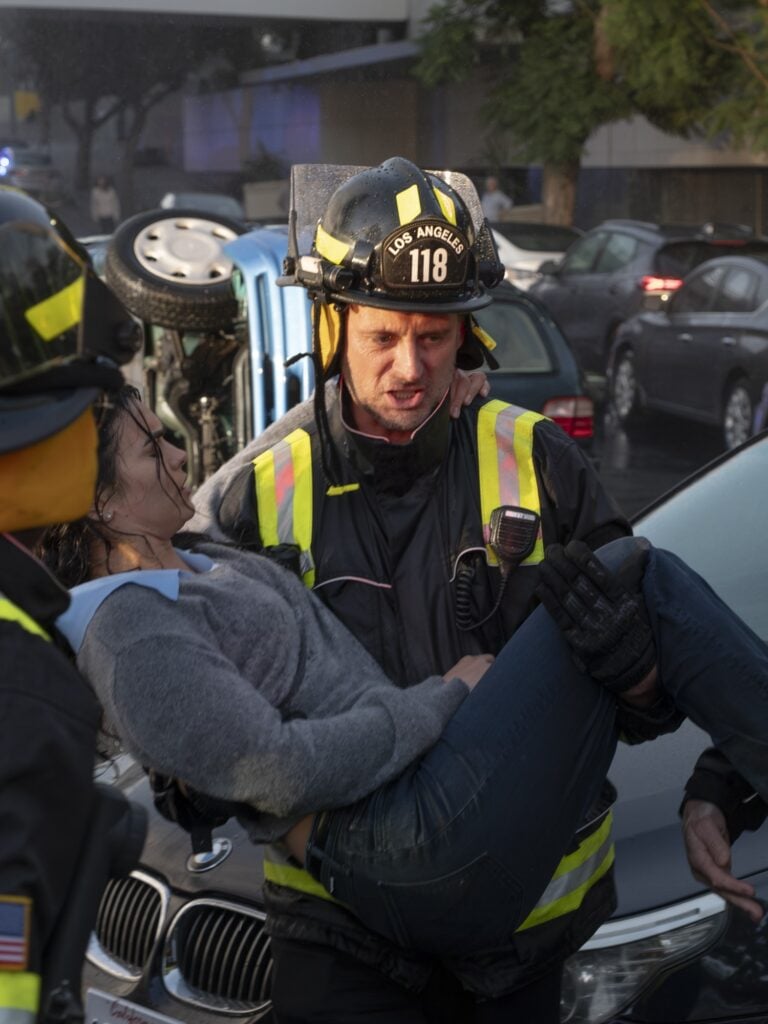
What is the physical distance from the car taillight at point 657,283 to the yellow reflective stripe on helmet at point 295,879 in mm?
13135

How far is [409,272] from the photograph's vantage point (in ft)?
8.67

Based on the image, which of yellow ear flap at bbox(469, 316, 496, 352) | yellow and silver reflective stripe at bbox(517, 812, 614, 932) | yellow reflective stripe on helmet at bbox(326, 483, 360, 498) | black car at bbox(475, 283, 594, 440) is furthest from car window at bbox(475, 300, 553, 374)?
yellow and silver reflective stripe at bbox(517, 812, 614, 932)

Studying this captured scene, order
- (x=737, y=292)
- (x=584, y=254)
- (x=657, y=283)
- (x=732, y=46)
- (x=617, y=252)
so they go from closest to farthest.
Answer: (x=737, y=292)
(x=657, y=283)
(x=617, y=252)
(x=584, y=254)
(x=732, y=46)

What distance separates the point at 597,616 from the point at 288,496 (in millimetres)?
617

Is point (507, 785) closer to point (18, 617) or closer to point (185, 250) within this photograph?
point (18, 617)

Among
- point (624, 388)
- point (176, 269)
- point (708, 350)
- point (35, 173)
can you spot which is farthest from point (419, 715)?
point (35, 173)

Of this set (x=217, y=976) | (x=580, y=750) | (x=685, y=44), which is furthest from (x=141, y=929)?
(x=685, y=44)

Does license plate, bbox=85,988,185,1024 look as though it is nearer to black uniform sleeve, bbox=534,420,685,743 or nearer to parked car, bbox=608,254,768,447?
black uniform sleeve, bbox=534,420,685,743

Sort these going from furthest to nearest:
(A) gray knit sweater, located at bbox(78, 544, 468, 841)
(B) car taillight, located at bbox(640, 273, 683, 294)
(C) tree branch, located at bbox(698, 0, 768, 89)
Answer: (C) tree branch, located at bbox(698, 0, 768, 89) → (B) car taillight, located at bbox(640, 273, 683, 294) → (A) gray knit sweater, located at bbox(78, 544, 468, 841)

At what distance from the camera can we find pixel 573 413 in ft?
31.3

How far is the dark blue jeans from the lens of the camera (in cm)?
229

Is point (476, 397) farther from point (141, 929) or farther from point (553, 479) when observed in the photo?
point (141, 929)

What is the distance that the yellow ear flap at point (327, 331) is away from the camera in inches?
110

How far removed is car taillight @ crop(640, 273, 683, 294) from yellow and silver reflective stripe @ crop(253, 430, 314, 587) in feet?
42.1
